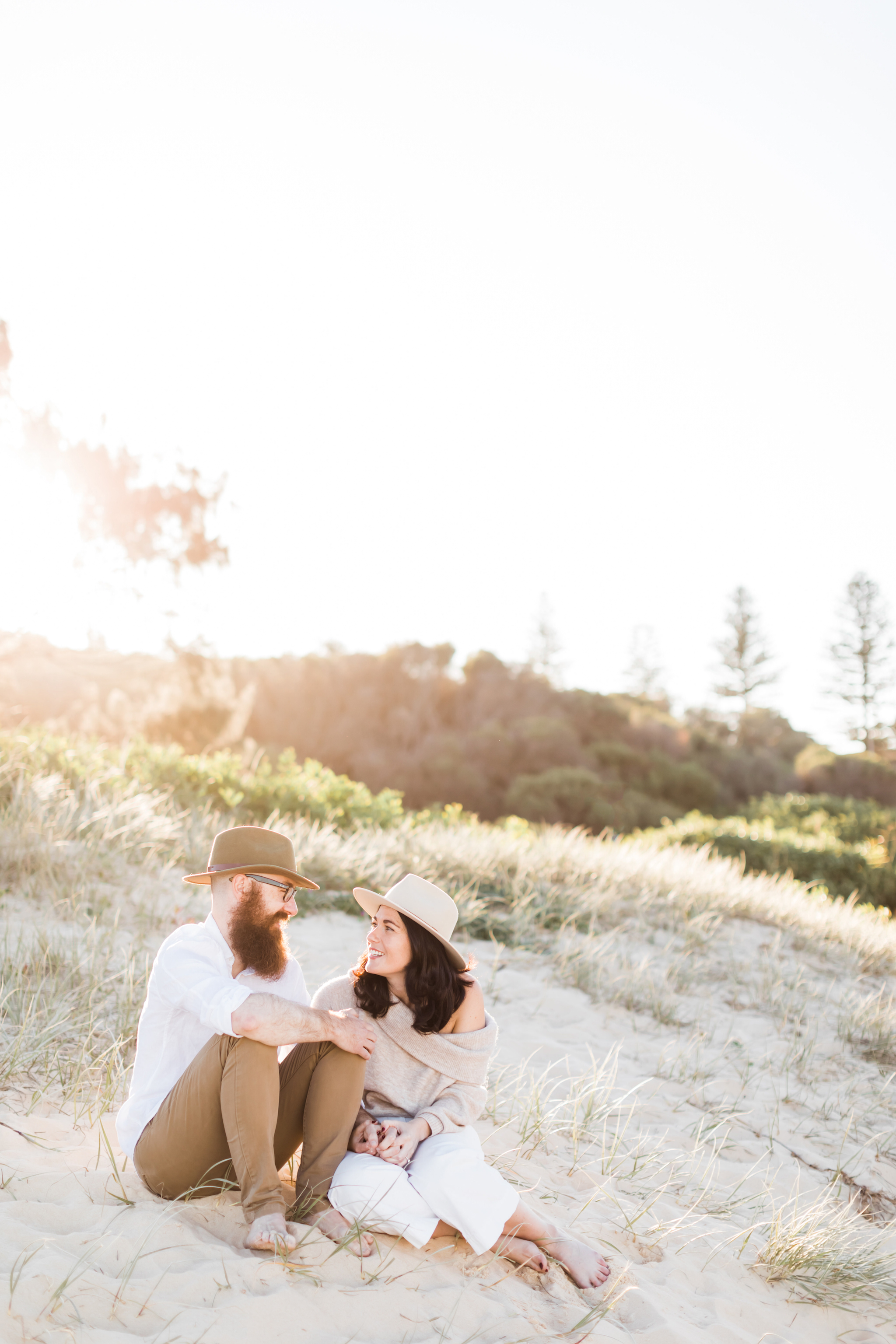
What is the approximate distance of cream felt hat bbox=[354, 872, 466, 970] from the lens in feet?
9.53

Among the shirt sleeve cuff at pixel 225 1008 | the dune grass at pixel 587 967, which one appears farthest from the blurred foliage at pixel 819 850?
the shirt sleeve cuff at pixel 225 1008

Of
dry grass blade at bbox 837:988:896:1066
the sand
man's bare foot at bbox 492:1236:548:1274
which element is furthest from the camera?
dry grass blade at bbox 837:988:896:1066

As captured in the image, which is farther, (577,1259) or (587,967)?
(587,967)

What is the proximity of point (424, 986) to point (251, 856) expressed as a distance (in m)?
0.70

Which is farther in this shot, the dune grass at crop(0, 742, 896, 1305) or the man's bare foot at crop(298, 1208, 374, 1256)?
the dune grass at crop(0, 742, 896, 1305)

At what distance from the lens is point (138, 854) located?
6254mm

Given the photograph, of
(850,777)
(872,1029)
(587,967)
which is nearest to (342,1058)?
(587,967)

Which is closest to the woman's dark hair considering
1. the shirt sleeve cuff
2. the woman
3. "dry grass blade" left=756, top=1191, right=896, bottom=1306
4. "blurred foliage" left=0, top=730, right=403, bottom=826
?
the woman

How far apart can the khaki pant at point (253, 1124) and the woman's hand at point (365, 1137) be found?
Result: 4 cm

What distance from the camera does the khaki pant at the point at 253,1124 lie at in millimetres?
2537

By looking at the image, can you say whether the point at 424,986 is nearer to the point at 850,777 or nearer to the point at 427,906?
the point at 427,906

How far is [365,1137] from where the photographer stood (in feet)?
9.06

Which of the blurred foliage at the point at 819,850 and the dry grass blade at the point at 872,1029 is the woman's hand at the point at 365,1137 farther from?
the blurred foliage at the point at 819,850

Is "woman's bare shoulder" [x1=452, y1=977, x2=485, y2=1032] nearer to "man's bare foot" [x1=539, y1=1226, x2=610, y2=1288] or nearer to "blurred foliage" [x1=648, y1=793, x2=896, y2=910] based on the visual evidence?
"man's bare foot" [x1=539, y1=1226, x2=610, y2=1288]
